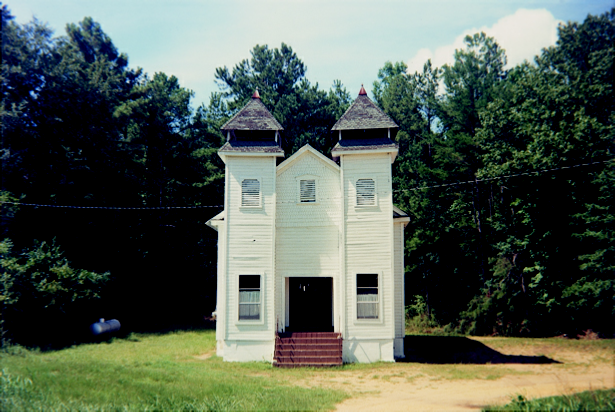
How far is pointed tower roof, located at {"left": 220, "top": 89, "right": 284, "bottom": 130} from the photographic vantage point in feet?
60.6

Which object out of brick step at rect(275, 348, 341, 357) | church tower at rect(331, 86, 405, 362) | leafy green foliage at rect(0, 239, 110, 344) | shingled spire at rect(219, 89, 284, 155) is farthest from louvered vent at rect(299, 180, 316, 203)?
leafy green foliage at rect(0, 239, 110, 344)

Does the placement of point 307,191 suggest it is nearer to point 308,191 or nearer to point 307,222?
point 308,191

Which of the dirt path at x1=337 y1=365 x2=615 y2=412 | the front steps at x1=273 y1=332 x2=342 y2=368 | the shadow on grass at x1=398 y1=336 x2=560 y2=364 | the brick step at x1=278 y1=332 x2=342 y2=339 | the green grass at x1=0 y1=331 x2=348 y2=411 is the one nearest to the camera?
the green grass at x1=0 y1=331 x2=348 y2=411

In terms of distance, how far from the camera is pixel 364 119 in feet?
60.5

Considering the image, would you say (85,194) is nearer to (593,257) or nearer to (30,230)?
(30,230)

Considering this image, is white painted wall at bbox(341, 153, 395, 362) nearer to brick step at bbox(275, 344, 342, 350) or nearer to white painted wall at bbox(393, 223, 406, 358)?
brick step at bbox(275, 344, 342, 350)

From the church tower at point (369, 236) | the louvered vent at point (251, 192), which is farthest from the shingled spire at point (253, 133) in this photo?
the church tower at point (369, 236)

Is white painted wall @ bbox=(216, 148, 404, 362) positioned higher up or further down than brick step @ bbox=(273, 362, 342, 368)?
higher up

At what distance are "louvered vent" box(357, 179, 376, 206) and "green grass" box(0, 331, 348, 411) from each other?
7076mm

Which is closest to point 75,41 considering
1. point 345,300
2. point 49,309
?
point 49,309

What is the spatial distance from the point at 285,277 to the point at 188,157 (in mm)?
17576

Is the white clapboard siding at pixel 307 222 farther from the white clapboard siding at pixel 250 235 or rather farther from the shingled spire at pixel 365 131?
the shingled spire at pixel 365 131

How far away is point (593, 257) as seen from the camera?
21.5 m

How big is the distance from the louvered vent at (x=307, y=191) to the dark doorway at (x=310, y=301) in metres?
4.74
